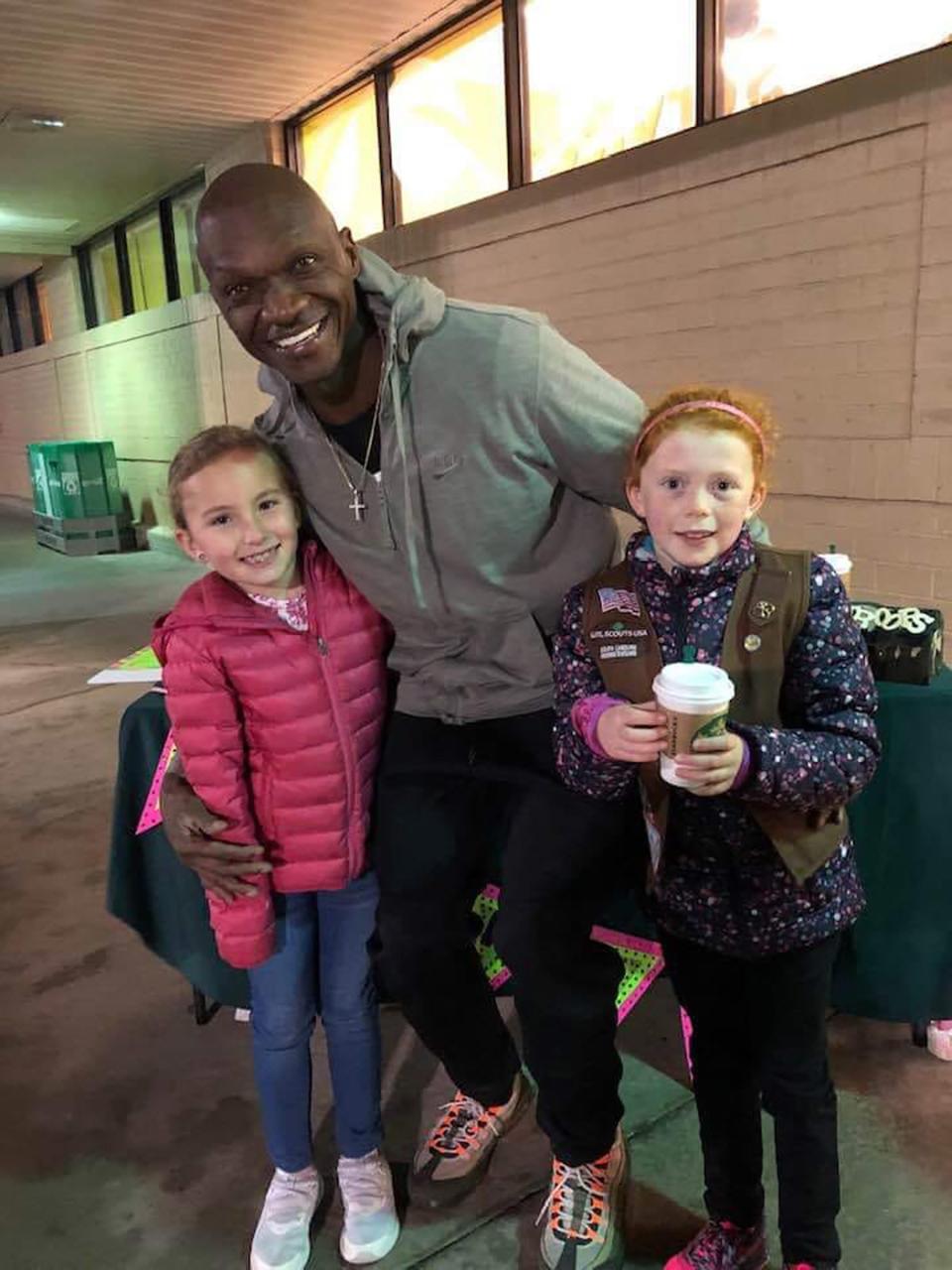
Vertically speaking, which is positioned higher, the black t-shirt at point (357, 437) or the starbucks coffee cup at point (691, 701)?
the black t-shirt at point (357, 437)

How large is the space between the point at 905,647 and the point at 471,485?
3.20ft

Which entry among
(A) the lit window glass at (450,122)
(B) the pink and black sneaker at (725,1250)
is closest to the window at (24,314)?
(A) the lit window glass at (450,122)

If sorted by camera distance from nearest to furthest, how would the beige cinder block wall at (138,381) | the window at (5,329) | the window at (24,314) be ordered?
the beige cinder block wall at (138,381) < the window at (24,314) < the window at (5,329)

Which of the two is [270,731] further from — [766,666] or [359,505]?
[766,666]

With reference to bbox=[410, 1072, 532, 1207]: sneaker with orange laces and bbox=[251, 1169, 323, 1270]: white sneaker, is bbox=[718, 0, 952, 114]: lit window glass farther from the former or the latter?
bbox=[251, 1169, 323, 1270]: white sneaker

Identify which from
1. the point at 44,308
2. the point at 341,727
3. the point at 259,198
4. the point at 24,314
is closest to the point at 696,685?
the point at 341,727

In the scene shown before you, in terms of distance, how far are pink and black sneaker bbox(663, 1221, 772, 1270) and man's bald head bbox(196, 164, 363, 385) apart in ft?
5.50

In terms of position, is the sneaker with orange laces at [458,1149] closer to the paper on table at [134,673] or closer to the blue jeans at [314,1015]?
the blue jeans at [314,1015]

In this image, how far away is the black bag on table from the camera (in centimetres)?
200

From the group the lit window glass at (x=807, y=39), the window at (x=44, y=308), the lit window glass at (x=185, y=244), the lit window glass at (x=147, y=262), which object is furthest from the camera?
the window at (x=44, y=308)

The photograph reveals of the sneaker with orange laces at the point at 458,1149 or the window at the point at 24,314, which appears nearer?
the sneaker with orange laces at the point at 458,1149

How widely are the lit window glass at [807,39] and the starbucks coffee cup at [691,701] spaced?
3886mm

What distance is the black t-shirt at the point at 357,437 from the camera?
1845 millimetres

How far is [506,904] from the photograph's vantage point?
5.60ft
